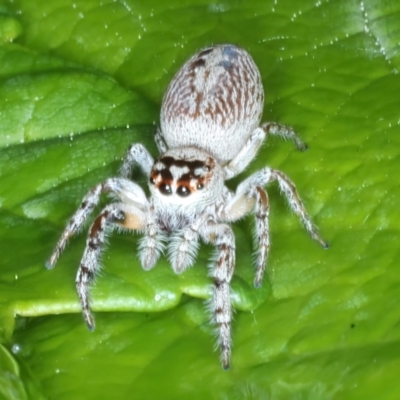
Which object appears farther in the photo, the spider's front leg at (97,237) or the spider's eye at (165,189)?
the spider's eye at (165,189)

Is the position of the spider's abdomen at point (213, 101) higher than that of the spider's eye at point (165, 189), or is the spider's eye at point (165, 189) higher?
the spider's abdomen at point (213, 101)

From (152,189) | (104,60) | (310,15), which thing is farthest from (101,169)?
(310,15)

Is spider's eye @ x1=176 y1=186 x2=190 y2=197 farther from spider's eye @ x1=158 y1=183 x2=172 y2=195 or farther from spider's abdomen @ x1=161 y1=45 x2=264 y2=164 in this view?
spider's abdomen @ x1=161 y1=45 x2=264 y2=164

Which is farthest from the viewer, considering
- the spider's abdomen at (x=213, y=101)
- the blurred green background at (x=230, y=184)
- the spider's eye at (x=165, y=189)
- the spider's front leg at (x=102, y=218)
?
the spider's abdomen at (x=213, y=101)

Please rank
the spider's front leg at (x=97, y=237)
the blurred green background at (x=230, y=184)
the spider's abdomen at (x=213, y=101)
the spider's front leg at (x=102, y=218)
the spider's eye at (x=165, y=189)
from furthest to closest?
the spider's abdomen at (x=213, y=101)
the spider's eye at (x=165, y=189)
the spider's front leg at (x=102, y=218)
the spider's front leg at (x=97, y=237)
the blurred green background at (x=230, y=184)

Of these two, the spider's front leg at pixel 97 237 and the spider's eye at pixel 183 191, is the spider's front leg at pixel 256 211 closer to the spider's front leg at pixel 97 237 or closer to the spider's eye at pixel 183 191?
the spider's eye at pixel 183 191

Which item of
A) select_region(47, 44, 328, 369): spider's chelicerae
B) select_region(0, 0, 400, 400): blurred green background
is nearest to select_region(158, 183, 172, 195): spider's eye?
select_region(47, 44, 328, 369): spider's chelicerae

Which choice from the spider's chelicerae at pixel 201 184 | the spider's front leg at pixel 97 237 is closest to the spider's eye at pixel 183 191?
the spider's chelicerae at pixel 201 184
